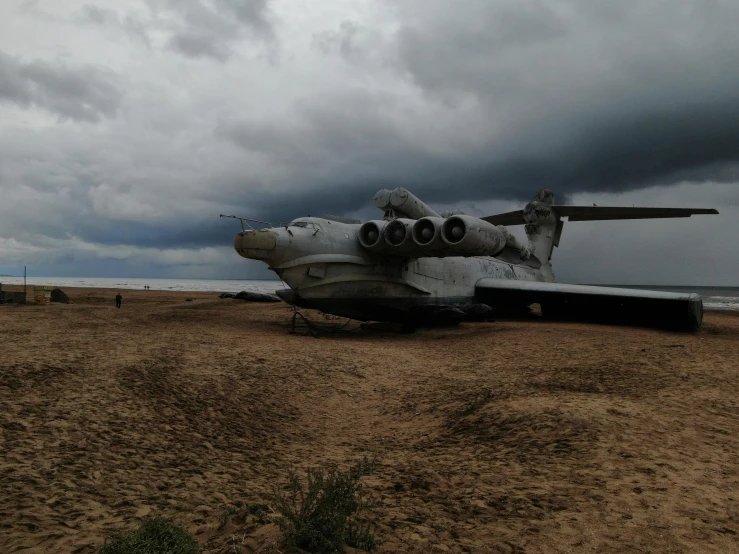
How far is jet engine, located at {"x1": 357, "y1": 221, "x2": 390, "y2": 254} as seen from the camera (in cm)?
1284

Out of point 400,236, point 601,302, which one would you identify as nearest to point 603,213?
point 601,302

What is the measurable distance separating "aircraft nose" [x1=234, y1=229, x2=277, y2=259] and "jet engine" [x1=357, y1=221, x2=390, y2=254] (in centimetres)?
274

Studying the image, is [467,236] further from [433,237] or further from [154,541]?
[154,541]

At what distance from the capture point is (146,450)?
3709mm

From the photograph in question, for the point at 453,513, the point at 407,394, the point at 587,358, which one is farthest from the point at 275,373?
the point at 587,358

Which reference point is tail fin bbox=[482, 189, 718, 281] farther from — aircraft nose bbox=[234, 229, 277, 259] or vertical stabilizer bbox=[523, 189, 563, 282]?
aircraft nose bbox=[234, 229, 277, 259]

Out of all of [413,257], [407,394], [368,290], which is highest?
[413,257]

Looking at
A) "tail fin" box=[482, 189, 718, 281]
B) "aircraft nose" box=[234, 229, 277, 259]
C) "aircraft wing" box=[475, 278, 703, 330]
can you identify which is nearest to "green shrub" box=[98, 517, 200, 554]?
"aircraft nose" box=[234, 229, 277, 259]

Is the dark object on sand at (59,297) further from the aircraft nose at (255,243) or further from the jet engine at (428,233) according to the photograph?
the jet engine at (428,233)

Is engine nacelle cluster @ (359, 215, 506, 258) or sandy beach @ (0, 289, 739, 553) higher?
engine nacelle cluster @ (359, 215, 506, 258)

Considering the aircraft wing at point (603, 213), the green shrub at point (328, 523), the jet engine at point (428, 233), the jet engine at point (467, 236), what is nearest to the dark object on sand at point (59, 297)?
the jet engine at point (428, 233)

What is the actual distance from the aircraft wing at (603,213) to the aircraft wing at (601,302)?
15.7 feet

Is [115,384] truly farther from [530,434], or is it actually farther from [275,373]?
[530,434]

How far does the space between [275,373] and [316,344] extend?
3294 millimetres
